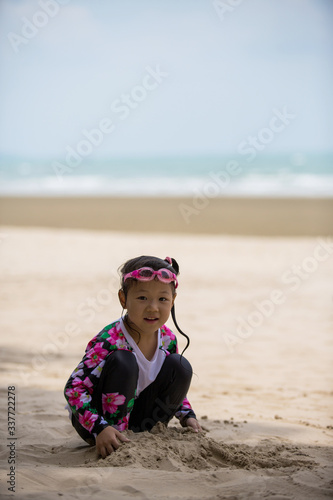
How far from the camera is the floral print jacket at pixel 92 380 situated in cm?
293

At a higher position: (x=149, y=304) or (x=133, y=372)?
(x=149, y=304)

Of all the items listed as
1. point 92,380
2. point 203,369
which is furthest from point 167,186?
point 92,380

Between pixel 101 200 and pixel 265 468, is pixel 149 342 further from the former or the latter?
pixel 101 200

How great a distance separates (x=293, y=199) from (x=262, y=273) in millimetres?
13908

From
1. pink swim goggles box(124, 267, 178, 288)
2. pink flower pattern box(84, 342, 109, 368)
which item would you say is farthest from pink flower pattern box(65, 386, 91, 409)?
pink swim goggles box(124, 267, 178, 288)

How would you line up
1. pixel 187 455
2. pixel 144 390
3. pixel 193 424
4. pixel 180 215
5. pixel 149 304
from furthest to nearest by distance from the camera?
pixel 180 215 → pixel 193 424 → pixel 144 390 → pixel 149 304 → pixel 187 455

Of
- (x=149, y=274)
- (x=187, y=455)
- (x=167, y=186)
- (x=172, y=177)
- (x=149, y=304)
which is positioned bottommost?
(x=187, y=455)

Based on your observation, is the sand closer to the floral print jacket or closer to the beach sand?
the floral print jacket

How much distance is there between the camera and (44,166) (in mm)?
45688

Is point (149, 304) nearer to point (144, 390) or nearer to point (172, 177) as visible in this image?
point (144, 390)

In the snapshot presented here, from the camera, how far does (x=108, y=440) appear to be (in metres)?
2.84

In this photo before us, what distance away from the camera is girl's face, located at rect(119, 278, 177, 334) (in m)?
3.02

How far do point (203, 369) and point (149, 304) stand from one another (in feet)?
7.96

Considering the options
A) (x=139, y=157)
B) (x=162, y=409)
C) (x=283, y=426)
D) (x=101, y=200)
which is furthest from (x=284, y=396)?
(x=139, y=157)
